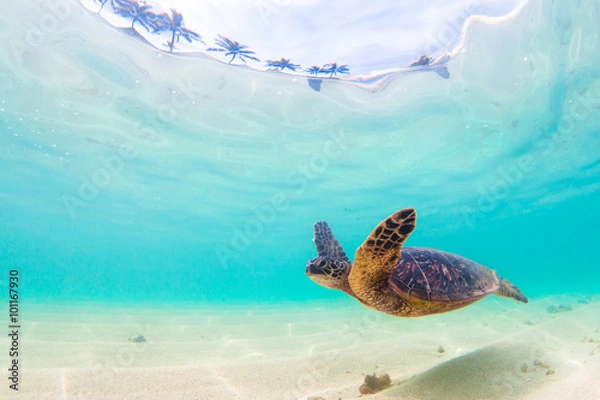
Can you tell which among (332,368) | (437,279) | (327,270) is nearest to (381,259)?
(327,270)

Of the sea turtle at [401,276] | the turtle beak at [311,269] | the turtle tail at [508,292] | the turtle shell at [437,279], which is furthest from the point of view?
the turtle tail at [508,292]

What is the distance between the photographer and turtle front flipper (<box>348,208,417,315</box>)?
2.54 metres

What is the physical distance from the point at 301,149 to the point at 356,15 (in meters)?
8.96

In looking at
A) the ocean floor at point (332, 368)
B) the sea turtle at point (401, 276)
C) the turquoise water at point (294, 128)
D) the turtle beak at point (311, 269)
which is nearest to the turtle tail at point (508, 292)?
the sea turtle at point (401, 276)

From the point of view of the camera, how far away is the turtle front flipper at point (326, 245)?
176 inches

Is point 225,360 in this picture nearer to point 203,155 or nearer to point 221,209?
point 203,155

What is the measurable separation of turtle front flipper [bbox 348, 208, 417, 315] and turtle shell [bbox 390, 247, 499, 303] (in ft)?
0.84

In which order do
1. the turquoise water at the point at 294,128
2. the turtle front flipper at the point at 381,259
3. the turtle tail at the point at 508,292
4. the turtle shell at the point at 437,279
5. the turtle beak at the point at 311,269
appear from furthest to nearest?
the turquoise water at the point at 294,128
the turtle tail at the point at 508,292
the turtle shell at the point at 437,279
the turtle beak at the point at 311,269
the turtle front flipper at the point at 381,259

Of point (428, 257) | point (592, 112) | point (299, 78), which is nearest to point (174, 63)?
point (299, 78)

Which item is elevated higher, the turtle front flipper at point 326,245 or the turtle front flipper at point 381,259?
the turtle front flipper at point 326,245

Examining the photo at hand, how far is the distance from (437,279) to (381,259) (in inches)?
46.5

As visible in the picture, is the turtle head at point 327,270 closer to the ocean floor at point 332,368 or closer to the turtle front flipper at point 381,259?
the turtle front flipper at point 381,259

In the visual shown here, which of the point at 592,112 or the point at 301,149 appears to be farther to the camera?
the point at 301,149

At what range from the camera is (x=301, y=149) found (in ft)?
58.0
